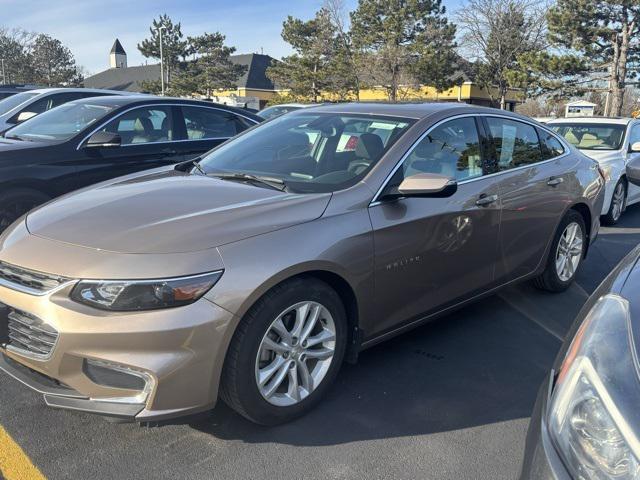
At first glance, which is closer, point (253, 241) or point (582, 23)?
point (253, 241)

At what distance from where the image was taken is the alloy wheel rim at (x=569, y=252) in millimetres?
4801

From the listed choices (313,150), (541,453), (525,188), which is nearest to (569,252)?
(525,188)

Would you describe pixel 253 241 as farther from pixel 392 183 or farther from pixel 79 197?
pixel 79 197

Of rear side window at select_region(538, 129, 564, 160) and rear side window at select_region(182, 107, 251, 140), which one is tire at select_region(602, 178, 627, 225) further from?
rear side window at select_region(182, 107, 251, 140)

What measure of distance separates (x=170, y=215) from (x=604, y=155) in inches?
276

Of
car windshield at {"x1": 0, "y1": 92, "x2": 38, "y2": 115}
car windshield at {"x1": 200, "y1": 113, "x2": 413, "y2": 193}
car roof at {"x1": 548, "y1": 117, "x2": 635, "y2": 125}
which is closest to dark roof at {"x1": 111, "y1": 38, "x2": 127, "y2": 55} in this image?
car windshield at {"x1": 0, "y1": 92, "x2": 38, "y2": 115}

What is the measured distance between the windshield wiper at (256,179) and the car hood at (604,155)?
5.98 m

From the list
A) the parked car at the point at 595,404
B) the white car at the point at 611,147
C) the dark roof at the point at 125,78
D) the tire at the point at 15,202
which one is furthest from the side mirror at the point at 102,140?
the dark roof at the point at 125,78

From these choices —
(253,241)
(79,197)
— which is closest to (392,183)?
(253,241)

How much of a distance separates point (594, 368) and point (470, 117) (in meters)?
2.77

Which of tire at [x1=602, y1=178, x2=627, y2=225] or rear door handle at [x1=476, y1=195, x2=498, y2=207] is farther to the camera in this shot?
tire at [x1=602, y1=178, x2=627, y2=225]

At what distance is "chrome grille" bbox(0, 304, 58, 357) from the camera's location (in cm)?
241

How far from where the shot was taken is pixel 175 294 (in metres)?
2.38

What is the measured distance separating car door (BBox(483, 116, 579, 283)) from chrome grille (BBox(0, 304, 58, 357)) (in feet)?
9.50
